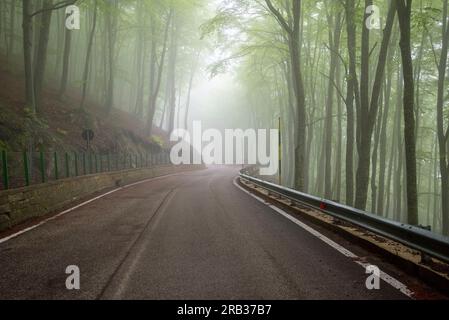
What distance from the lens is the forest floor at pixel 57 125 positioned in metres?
14.7

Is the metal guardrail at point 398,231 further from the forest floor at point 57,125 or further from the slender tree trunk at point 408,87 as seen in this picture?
the forest floor at point 57,125

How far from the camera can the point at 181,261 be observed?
4.74 metres

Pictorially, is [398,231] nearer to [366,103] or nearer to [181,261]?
[181,261]

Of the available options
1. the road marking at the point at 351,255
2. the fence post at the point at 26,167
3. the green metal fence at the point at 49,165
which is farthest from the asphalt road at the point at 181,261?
the green metal fence at the point at 49,165

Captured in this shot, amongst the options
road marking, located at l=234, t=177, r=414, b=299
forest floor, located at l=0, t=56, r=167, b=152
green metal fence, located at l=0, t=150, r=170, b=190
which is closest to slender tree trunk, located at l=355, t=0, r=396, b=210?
road marking, located at l=234, t=177, r=414, b=299

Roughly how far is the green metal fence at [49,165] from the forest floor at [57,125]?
1.30 metres

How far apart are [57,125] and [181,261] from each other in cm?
1798

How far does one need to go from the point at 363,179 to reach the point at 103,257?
29.9 ft

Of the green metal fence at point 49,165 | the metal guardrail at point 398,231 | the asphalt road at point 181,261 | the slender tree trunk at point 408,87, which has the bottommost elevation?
the asphalt road at point 181,261

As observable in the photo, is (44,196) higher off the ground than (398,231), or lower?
lower

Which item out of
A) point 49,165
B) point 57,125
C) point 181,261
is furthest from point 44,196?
point 57,125

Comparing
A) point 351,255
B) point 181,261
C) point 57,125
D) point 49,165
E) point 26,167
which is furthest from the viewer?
point 57,125

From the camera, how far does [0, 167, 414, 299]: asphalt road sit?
3.68 metres
